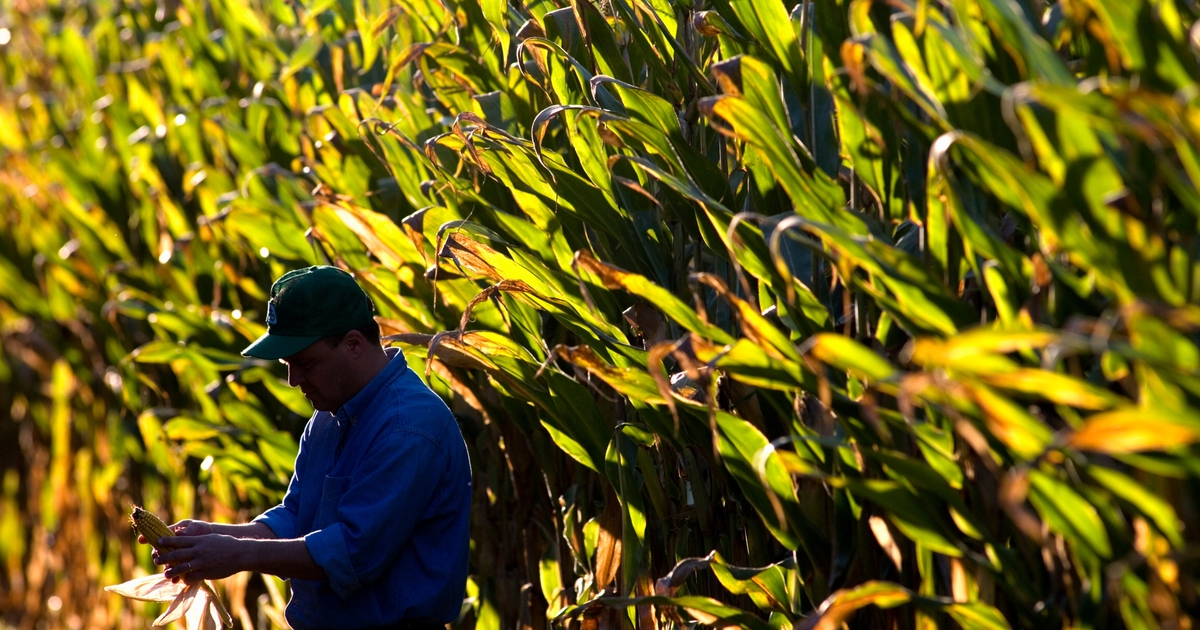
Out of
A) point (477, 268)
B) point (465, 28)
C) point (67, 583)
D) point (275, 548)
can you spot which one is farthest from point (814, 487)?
point (67, 583)

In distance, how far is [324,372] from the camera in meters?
1.76

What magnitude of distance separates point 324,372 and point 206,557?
1.01ft

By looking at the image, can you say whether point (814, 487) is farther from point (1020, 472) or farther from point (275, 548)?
point (275, 548)

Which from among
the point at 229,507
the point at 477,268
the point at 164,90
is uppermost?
the point at 477,268

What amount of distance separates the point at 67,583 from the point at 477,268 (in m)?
2.89

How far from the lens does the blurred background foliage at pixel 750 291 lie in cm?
111

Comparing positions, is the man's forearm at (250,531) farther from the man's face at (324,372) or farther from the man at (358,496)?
the man's face at (324,372)

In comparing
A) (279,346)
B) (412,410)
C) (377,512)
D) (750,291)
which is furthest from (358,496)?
(750,291)

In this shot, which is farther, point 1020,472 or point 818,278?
point 818,278

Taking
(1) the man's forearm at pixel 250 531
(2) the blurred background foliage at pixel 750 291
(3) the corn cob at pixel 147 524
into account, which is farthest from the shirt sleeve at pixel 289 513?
(2) the blurred background foliage at pixel 750 291

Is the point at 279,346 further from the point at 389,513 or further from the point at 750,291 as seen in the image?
the point at 750,291

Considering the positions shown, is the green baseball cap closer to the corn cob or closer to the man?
the man

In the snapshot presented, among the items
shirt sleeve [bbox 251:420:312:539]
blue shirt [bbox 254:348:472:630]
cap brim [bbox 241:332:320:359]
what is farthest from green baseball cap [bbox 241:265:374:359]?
shirt sleeve [bbox 251:420:312:539]

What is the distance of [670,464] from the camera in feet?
5.97
